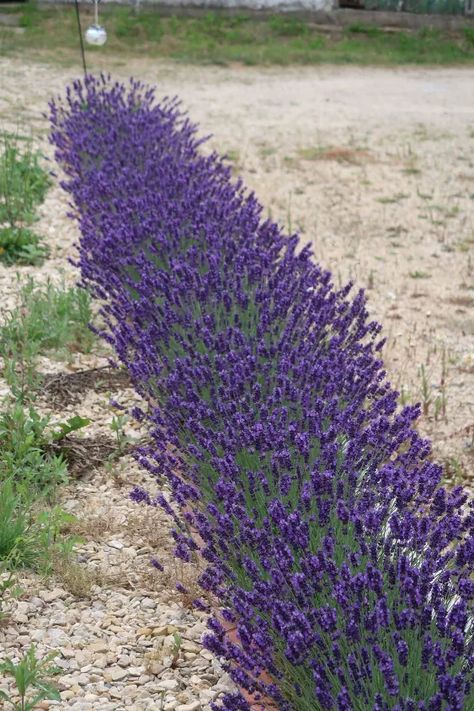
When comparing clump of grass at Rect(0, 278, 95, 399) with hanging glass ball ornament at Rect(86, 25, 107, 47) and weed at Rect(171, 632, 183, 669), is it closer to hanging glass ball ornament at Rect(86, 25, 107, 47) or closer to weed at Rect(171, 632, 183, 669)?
weed at Rect(171, 632, 183, 669)

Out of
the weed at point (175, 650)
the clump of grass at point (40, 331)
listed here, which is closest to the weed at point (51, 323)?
the clump of grass at point (40, 331)

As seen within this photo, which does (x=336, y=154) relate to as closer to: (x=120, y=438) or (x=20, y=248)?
(x=20, y=248)

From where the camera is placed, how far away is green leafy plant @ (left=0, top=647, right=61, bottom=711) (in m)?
2.69

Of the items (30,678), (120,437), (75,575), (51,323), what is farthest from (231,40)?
(30,678)

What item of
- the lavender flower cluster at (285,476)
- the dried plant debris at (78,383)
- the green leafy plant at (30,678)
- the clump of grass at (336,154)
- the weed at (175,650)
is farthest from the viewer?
the clump of grass at (336,154)

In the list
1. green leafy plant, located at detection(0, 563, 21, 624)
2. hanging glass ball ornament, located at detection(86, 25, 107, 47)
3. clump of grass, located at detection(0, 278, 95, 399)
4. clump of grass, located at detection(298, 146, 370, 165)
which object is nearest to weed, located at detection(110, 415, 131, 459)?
clump of grass, located at detection(0, 278, 95, 399)

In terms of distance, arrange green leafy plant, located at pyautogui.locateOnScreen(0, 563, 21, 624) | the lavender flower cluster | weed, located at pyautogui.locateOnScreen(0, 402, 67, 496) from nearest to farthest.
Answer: the lavender flower cluster
green leafy plant, located at pyautogui.locateOnScreen(0, 563, 21, 624)
weed, located at pyautogui.locateOnScreen(0, 402, 67, 496)

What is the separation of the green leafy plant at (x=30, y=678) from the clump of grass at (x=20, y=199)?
11.7 feet

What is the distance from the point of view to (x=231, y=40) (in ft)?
47.0

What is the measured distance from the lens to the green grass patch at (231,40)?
44.1 ft

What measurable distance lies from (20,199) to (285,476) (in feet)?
15.2

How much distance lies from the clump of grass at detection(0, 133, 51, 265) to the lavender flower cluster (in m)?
0.94

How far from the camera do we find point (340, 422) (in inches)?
128

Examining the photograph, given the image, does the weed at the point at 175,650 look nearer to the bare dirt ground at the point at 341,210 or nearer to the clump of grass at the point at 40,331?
the bare dirt ground at the point at 341,210
